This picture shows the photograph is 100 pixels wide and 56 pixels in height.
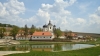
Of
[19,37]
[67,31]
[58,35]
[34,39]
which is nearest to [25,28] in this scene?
[19,37]

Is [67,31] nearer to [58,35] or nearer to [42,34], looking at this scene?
[58,35]

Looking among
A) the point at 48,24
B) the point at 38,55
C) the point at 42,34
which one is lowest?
the point at 38,55

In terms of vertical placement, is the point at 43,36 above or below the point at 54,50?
above

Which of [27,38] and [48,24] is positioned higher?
[48,24]

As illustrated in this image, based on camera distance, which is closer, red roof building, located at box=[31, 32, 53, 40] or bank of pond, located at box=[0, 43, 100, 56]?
bank of pond, located at box=[0, 43, 100, 56]

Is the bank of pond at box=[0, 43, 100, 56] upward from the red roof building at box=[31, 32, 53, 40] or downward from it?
downward

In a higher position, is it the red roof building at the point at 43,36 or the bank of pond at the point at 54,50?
the red roof building at the point at 43,36

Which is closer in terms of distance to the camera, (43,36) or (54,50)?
(54,50)

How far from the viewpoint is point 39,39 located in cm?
10062

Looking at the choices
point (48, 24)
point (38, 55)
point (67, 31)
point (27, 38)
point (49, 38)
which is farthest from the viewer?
point (67, 31)

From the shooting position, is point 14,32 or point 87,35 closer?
point 14,32

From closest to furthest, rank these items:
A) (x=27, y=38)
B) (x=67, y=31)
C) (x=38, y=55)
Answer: (x=38, y=55), (x=27, y=38), (x=67, y=31)

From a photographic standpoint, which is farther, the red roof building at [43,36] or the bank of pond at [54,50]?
the red roof building at [43,36]

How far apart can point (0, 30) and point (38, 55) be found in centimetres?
8492
